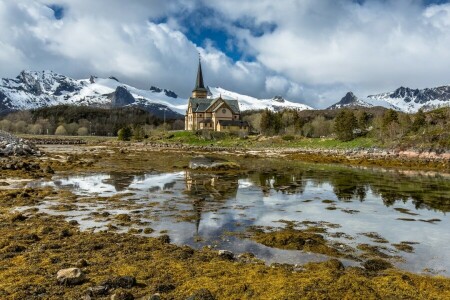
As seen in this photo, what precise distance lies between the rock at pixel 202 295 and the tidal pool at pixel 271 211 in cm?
344

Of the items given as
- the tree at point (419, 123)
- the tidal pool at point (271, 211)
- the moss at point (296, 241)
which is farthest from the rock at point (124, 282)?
the tree at point (419, 123)

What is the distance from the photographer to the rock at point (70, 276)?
331 inches

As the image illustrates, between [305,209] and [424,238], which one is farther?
[305,209]

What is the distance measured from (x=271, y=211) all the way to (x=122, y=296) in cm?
1156

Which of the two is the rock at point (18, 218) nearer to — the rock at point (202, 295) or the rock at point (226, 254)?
the rock at point (226, 254)

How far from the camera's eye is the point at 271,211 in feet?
60.1

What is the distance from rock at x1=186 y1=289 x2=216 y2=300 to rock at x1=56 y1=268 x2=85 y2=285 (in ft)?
9.22

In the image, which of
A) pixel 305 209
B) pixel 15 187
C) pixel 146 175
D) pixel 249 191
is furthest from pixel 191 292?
pixel 146 175

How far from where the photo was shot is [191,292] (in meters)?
8.33

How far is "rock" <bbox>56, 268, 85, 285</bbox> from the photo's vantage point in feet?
27.6

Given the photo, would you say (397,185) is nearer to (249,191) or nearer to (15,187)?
(249,191)

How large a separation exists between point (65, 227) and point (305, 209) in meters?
11.9

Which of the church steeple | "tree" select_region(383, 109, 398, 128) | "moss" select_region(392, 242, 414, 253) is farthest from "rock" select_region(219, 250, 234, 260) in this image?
the church steeple

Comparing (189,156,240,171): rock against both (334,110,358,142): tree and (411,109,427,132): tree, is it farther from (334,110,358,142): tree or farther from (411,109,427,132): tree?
(334,110,358,142): tree
